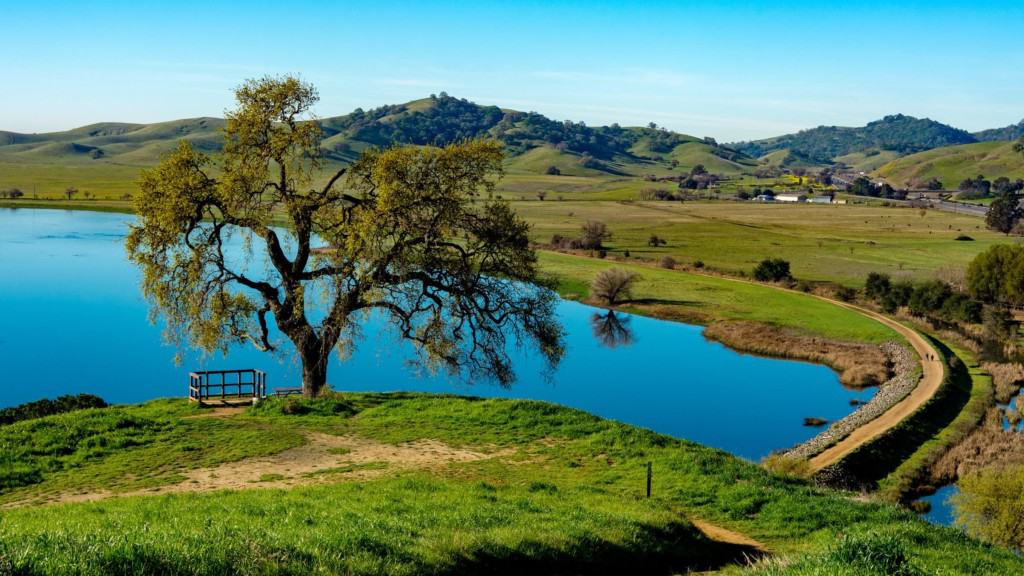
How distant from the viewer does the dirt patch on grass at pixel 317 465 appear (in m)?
19.8

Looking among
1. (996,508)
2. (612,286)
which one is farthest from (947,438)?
(612,286)

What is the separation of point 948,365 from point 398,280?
45.1 m

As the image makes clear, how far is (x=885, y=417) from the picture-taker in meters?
45.2

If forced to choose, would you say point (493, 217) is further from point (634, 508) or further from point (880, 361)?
point (880, 361)

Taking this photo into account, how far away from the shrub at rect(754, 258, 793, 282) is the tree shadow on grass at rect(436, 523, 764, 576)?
267 ft

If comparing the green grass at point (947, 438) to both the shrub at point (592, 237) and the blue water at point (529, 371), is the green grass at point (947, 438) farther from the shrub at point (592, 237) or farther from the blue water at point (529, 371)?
the shrub at point (592, 237)

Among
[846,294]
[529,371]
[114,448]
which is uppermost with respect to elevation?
[114,448]

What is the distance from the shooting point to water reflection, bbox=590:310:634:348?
68562 mm

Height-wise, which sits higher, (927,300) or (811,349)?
(927,300)

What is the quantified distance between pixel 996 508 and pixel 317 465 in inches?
975

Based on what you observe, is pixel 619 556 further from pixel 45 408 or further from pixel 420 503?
pixel 45 408

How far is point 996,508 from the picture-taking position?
1158 inches

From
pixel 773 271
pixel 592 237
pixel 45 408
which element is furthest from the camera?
pixel 592 237

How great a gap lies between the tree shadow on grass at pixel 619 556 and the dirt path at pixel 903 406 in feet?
68.7
